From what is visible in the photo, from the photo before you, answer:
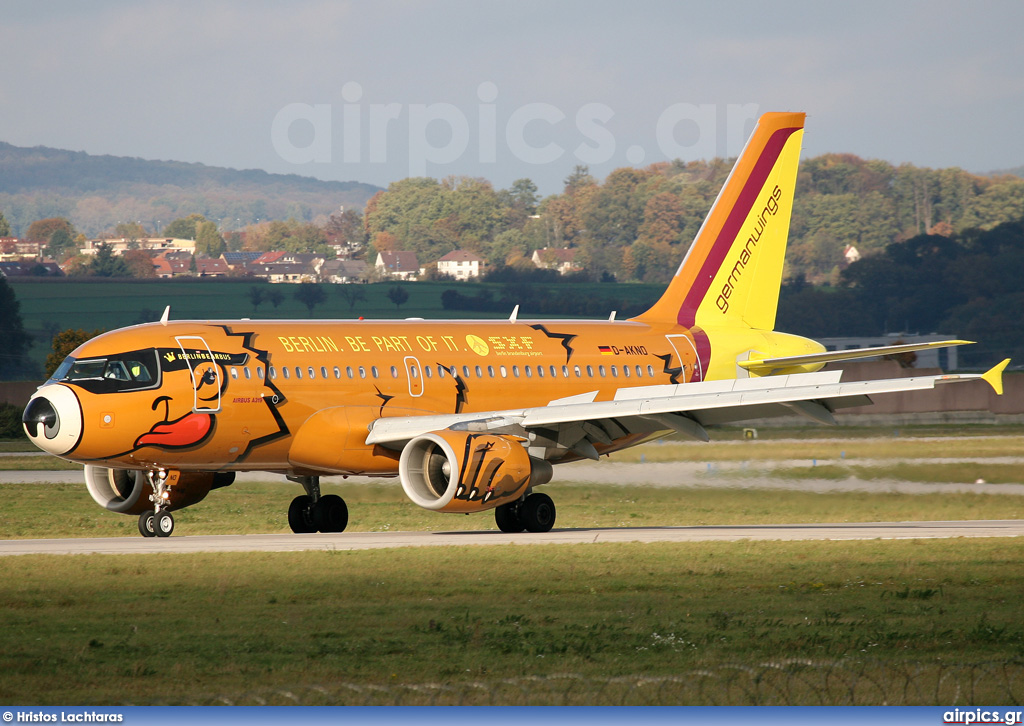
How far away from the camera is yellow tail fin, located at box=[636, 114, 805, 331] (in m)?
38.6

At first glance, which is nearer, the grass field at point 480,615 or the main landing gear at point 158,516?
the grass field at point 480,615

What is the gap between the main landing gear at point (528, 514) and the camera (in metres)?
30.9

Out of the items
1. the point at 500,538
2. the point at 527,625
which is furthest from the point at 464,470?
the point at 527,625

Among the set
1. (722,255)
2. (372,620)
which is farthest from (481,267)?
(372,620)

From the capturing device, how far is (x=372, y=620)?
1830cm

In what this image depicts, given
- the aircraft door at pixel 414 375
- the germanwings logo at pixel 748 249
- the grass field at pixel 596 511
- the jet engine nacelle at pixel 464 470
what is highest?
the germanwings logo at pixel 748 249

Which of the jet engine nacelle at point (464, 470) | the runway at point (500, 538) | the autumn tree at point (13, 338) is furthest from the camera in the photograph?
the autumn tree at point (13, 338)

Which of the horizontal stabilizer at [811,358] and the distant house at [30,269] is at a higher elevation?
the distant house at [30,269]

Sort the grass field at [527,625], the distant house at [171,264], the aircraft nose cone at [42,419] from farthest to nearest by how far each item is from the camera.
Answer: the distant house at [171,264] → the aircraft nose cone at [42,419] → the grass field at [527,625]

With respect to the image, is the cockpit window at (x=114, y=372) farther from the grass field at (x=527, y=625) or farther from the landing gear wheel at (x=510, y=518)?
the landing gear wheel at (x=510, y=518)

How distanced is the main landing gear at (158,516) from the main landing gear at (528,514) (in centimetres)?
704

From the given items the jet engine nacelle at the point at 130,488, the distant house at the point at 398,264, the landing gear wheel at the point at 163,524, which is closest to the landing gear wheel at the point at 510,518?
the jet engine nacelle at the point at 130,488

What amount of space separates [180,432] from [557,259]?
469ft

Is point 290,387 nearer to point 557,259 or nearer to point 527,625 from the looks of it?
point 527,625
